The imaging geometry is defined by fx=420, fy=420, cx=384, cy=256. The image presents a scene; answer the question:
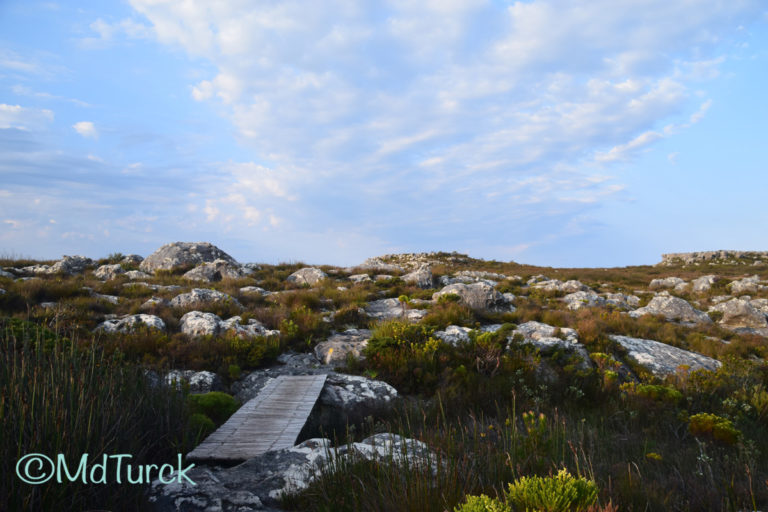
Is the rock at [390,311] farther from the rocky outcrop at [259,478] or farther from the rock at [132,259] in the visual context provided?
the rock at [132,259]

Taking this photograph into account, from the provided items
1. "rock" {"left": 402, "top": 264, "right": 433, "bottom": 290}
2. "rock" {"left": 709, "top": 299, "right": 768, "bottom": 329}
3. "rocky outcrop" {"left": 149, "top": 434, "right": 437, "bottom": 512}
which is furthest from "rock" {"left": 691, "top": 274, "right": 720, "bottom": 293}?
"rocky outcrop" {"left": 149, "top": 434, "right": 437, "bottom": 512}

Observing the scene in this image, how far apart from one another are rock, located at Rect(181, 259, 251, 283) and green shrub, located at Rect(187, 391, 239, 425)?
1323 cm

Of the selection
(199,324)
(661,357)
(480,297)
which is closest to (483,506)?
(199,324)

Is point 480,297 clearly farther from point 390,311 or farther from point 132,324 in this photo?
point 132,324

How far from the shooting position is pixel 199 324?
1002 cm

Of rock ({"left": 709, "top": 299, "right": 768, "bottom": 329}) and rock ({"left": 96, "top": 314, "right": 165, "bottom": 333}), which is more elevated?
rock ({"left": 96, "top": 314, "right": 165, "bottom": 333})

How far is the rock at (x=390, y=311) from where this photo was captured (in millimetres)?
12406

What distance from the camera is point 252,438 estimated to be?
5387mm

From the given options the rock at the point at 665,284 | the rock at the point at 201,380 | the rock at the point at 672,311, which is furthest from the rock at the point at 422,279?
the rock at the point at 665,284

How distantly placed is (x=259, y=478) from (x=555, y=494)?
299 centimetres

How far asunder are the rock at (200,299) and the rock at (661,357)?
428 inches

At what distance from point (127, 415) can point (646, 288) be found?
103ft

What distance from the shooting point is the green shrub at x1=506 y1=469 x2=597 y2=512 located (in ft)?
7.95

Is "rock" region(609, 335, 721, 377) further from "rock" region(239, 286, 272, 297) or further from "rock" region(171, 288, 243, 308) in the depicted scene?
"rock" region(239, 286, 272, 297)
